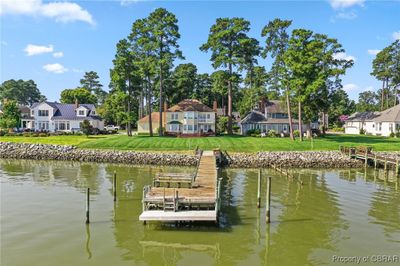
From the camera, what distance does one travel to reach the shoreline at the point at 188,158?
144ft

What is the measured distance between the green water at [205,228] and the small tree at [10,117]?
41.1 metres

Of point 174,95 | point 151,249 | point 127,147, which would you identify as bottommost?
point 151,249

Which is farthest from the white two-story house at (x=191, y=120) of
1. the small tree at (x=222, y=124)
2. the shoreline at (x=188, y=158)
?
the shoreline at (x=188, y=158)

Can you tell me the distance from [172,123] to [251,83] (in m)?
32.6

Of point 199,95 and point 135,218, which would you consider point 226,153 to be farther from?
point 199,95

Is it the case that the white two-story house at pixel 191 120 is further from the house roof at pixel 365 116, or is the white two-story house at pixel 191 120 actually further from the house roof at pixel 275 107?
the house roof at pixel 365 116

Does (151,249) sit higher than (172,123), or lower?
lower

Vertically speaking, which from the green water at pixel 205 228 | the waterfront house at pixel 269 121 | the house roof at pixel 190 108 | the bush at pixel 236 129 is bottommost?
the green water at pixel 205 228

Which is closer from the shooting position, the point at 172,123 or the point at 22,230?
the point at 22,230

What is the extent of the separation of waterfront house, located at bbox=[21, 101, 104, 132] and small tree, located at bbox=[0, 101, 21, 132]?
589cm

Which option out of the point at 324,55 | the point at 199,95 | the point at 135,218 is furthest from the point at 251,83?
the point at 135,218

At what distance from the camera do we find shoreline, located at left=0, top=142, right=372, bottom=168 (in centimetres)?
4381

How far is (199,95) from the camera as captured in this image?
9831 cm

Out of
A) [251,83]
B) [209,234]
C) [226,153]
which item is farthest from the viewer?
[251,83]
